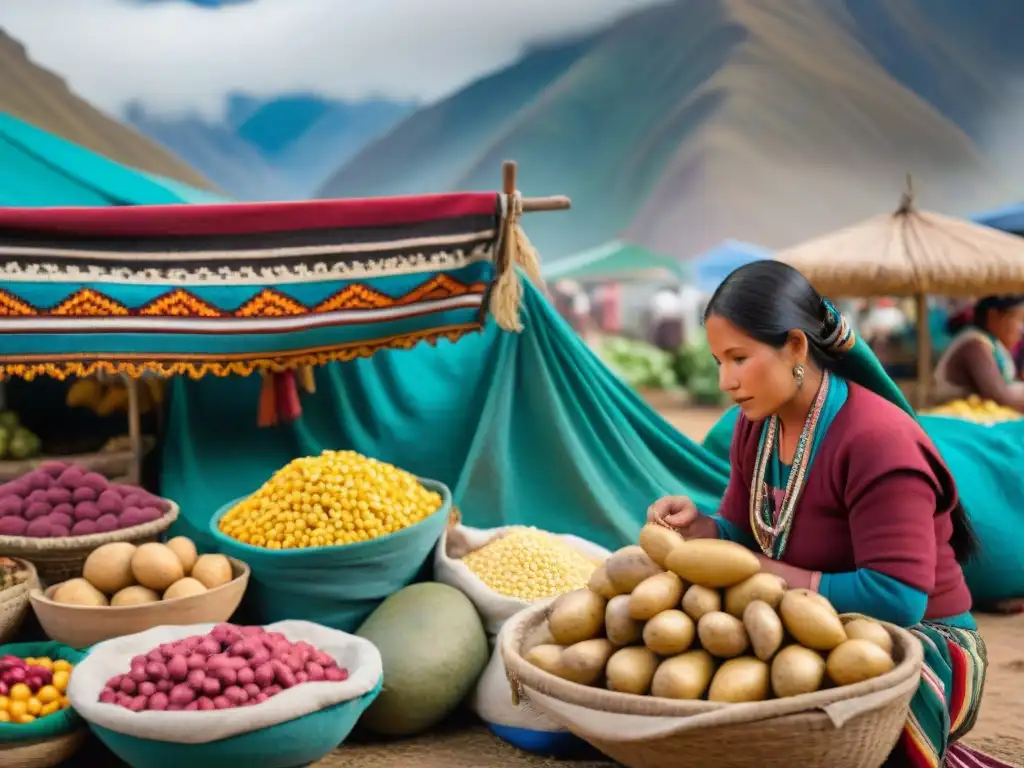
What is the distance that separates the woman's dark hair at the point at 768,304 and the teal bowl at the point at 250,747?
49.4 inches

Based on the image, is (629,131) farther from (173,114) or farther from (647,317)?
(173,114)

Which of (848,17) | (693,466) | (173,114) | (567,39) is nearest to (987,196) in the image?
(848,17)

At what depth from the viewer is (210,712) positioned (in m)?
2.12

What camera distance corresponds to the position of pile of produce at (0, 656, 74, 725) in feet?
7.63

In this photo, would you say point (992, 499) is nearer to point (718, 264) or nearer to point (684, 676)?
point (684, 676)

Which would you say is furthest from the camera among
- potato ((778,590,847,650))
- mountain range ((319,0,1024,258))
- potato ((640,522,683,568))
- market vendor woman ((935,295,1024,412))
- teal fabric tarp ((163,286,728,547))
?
mountain range ((319,0,1024,258))

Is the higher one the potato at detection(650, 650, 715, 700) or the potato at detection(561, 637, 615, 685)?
the potato at detection(650, 650, 715, 700)

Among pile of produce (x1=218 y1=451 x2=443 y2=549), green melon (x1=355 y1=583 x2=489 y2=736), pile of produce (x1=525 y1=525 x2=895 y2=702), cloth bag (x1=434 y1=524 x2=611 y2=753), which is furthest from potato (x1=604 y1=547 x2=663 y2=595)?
pile of produce (x1=218 y1=451 x2=443 y2=549)

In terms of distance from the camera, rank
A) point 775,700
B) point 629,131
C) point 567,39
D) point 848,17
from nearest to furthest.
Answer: point 775,700 → point 567,39 → point 848,17 → point 629,131

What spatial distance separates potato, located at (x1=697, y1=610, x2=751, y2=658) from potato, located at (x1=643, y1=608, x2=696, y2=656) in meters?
0.03

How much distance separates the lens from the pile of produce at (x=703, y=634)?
159 cm

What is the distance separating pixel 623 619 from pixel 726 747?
30 centimetres

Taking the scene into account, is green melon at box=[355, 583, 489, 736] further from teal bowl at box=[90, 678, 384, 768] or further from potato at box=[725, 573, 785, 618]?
potato at box=[725, 573, 785, 618]

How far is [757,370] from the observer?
1.86m
